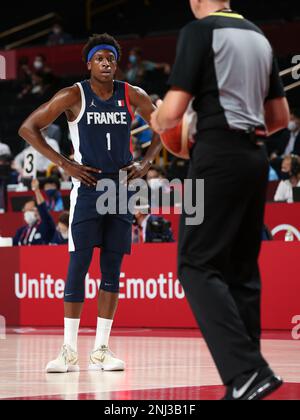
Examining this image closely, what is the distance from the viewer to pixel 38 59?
25062 mm

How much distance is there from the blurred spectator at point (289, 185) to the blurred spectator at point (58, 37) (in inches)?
563

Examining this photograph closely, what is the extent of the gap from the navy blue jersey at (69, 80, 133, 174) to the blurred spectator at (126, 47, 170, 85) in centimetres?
1410

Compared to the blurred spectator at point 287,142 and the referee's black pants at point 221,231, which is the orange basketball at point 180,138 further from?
the blurred spectator at point 287,142

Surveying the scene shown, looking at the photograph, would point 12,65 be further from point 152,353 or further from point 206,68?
point 206,68

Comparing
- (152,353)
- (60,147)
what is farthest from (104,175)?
(60,147)

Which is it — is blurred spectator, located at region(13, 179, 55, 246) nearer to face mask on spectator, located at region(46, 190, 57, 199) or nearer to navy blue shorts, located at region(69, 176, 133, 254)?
face mask on spectator, located at region(46, 190, 57, 199)

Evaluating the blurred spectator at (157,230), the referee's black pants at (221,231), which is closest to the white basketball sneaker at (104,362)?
the referee's black pants at (221,231)

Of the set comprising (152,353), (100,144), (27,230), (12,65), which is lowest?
(152,353)

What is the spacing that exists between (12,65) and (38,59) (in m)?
1.26

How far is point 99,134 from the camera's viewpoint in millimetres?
7535

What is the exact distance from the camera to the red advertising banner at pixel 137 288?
1125cm

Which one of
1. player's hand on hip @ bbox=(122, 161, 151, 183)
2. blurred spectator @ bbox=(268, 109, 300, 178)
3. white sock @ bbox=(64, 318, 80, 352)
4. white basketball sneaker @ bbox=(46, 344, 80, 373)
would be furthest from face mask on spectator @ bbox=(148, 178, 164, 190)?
white basketball sneaker @ bbox=(46, 344, 80, 373)

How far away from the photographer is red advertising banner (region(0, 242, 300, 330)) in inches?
443
